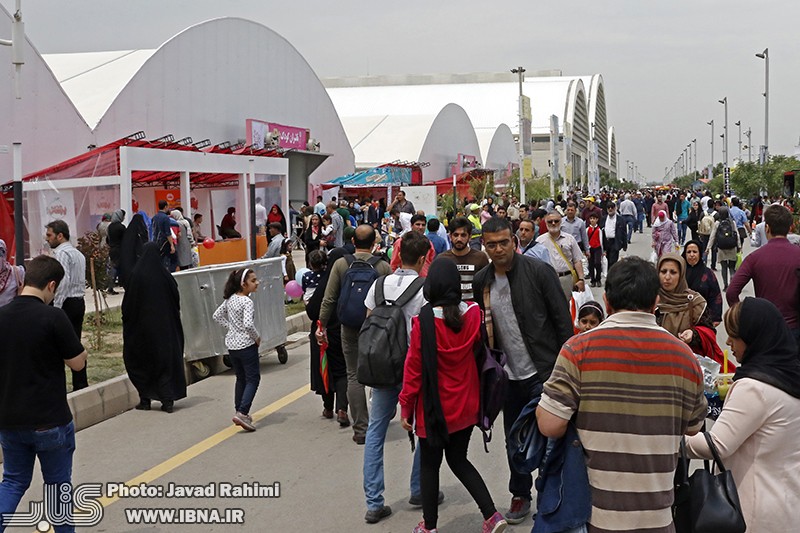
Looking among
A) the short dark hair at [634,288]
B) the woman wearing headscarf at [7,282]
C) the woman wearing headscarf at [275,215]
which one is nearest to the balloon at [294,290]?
the woman wearing headscarf at [7,282]

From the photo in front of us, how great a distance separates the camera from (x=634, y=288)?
11.1 ft

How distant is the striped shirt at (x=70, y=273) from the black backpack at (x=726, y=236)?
10.6 metres

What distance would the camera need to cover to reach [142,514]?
587cm

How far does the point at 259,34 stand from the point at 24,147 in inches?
484

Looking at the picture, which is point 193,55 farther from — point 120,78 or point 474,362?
point 474,362

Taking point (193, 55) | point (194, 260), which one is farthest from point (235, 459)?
point (193, 55)

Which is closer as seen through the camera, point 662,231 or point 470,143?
point 662,231

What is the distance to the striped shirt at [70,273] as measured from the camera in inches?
346

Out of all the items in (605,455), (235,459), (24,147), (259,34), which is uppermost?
(259,34)

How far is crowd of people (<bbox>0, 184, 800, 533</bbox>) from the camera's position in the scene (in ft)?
11.0

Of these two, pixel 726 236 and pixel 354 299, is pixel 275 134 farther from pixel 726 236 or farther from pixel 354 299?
pixel 354 299

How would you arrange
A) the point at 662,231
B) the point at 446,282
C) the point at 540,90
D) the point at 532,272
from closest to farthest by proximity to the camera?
the point at 446,282, the point at 532,272, the point at 662,231, the point at 540,90

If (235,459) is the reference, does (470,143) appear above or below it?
above

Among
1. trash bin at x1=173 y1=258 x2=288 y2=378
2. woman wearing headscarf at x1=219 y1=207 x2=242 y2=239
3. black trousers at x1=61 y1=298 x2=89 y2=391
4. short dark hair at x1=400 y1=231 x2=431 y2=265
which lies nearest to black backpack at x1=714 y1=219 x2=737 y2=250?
trash bin at x1=173 y1=258 x2=288 y2=378
